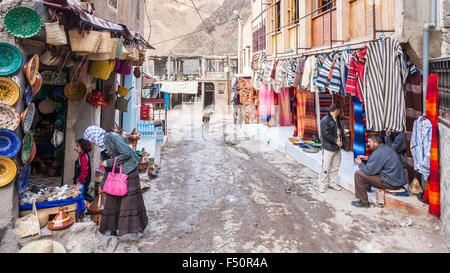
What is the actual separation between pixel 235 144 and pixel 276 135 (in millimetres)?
1899

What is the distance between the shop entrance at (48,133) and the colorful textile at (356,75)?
603cm

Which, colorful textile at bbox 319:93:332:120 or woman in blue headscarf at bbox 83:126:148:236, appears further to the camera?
colorful textile at bbox 319:93:332:120

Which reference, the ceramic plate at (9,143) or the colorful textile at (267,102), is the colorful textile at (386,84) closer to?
the ceramic plate at (9,143)

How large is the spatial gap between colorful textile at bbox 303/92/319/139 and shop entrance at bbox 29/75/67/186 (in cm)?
758

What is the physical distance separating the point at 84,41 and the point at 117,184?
2.09 m

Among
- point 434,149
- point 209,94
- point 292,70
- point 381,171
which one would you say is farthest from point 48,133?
point 209,94

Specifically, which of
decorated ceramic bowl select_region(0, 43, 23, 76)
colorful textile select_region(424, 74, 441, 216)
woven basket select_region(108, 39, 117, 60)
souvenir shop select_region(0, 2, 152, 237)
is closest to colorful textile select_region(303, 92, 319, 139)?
colorful textile select_region(424, 74, 441, 216)

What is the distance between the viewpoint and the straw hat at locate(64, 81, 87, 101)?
5.48 m

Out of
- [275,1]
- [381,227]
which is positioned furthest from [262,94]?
[381,227]

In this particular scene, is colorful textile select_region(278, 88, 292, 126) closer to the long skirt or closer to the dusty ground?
the dusty ground

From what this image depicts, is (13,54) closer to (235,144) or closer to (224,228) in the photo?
(224,228)

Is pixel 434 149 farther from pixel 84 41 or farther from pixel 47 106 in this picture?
pixel 47 106

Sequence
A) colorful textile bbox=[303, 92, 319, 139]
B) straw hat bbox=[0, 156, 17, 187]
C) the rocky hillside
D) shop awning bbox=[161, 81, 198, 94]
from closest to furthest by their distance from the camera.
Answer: straw hat bbox=[0, 156, 17, 187], colorful textile bbox=[303, 92, 319, 139], shop awning bbox=[161, 81, 198, 94], the rocky hillside

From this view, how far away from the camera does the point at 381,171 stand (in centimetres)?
527
